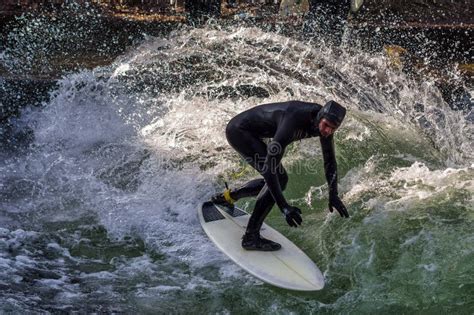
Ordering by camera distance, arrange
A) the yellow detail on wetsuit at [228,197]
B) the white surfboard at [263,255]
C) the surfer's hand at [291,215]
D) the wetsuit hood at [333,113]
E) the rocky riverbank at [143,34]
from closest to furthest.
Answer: the wetsuit hood at [333,113] < the surfer's hand at [291,215] < the white surfboard at [263,255] < the yellow detail on wetsuit at [228,197] < the rocky riverbank at [143,34]

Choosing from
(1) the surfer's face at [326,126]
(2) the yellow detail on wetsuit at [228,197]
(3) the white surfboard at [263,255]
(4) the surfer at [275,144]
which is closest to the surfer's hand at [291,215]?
(4) the surfer at [275,144]

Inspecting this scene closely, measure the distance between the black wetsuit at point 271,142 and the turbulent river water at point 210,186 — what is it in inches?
28.3

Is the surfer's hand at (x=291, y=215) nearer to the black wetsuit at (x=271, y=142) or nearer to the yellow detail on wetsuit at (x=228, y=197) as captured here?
the black wetsuit at (x=271, y=142)

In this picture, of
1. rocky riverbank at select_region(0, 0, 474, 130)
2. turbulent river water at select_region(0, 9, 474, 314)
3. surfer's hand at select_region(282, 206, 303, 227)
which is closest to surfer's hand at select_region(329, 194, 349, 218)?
surfer's hand at select_region(282, 206, 303, 227)

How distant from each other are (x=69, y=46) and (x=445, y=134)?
7046 mm

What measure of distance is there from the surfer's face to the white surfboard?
1276 mm

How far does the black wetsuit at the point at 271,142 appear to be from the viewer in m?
5.28

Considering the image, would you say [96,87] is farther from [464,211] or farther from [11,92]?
[464,211]

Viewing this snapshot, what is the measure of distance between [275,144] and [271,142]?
68mm

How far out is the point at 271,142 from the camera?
208 inches

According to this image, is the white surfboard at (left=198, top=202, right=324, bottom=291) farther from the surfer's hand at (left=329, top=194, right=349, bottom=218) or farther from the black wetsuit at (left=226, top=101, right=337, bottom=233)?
the surfer's hand at (left=329, top=194, right=349, bottom=218)

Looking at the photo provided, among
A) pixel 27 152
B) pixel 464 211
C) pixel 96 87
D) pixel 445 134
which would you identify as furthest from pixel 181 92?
pixel 464 211

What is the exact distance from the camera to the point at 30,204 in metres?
7.23

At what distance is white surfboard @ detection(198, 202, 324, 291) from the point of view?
5438 millimetres
